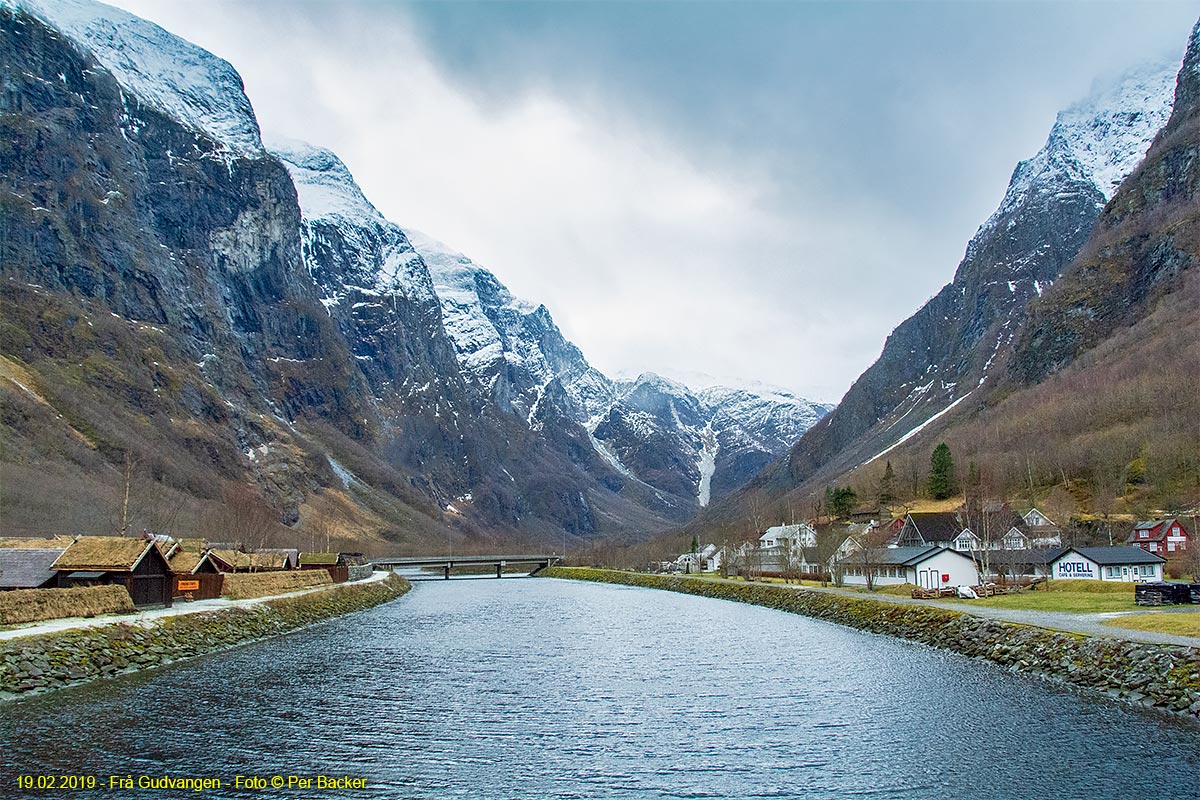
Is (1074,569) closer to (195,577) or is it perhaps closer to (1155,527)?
(1155,527)

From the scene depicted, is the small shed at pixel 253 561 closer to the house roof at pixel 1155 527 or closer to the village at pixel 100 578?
the village at pixel 100 578

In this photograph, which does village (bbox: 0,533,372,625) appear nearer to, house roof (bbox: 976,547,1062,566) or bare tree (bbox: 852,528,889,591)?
bare tree (bbox: 852,528,889,591)

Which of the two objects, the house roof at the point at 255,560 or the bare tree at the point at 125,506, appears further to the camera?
the house roof at the point at 255,560

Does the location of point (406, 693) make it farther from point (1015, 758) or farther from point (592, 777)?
point (1015, 758)

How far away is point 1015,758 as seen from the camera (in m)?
28.4

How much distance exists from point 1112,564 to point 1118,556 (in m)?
1.47

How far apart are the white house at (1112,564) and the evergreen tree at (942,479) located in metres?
63.3

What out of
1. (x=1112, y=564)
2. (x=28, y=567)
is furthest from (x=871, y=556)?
(x=28, y=567)

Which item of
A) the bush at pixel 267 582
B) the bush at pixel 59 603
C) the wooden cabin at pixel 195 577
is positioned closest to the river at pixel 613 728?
the bush at pixel 59 603

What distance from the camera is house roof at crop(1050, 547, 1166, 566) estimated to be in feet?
290

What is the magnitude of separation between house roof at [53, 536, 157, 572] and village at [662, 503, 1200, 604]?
6544 cm

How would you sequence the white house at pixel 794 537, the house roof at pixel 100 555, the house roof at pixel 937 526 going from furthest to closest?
the white house at pixel 794 537 < the house roof at pixel 937 526 < the house roof at pixel 100 555

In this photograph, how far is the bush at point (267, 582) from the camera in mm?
83562

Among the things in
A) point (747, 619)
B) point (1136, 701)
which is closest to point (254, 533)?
point (747, 619)
